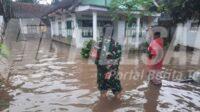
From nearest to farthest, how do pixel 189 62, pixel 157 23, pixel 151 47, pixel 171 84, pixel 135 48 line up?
pixel 151 47, pixel 171 84, pixel 189 62, pixel 135 48, pixel 157 23

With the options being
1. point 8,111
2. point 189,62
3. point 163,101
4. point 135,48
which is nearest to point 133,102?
point 163,101

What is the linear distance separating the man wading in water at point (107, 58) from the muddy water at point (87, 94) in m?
0.48

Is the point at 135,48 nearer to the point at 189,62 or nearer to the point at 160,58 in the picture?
the point at 189,62

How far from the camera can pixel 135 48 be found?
669 inches

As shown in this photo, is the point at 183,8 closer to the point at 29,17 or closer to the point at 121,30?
the point at 121,30

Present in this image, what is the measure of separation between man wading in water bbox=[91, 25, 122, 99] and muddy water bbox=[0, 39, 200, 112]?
48 cm

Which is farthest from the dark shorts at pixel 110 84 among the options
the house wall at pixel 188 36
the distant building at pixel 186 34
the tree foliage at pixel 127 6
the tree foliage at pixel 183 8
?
the house wall at pixel 188 36

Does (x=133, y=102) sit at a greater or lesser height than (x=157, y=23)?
lesser

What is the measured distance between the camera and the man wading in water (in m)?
6.14

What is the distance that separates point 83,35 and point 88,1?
8.36 ft

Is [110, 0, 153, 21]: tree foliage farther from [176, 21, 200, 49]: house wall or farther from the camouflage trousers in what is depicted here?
the camouflage trousers

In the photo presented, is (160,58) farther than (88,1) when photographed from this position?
No

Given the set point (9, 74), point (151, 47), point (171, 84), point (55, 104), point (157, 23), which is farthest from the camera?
point (157, 23)

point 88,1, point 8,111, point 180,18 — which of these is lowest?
point 8,111
